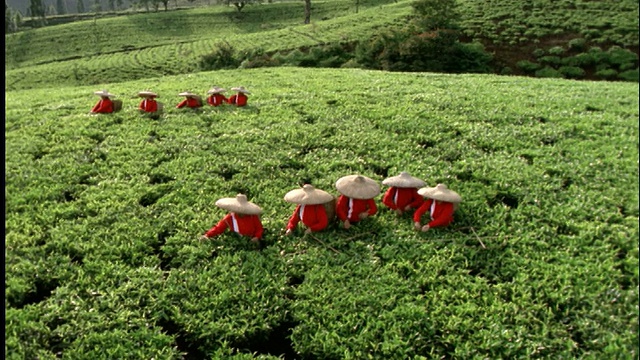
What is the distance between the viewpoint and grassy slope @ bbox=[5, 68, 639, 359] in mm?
4738

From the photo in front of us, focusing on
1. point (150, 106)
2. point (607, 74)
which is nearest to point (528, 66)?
point (607, 74)

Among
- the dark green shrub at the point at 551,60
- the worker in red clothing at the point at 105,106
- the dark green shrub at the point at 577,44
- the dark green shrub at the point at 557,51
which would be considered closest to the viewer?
the worker in red clothing at the point at 105,106

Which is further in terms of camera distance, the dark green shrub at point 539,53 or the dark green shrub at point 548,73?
the dark green shrub at point 539,53

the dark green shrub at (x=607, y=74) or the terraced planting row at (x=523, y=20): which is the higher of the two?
the terraced planting row at (x=523, y=20)

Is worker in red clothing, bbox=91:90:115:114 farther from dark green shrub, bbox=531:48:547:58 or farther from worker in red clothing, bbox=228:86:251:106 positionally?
dark green shrub, bbox=531:48:547:58

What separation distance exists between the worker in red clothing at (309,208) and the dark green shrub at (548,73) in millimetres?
20804

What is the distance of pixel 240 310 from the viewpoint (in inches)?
200

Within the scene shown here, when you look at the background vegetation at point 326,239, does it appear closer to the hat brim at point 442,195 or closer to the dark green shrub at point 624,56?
the dark green shrub at point 624,56

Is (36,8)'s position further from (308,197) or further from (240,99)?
(308,197)

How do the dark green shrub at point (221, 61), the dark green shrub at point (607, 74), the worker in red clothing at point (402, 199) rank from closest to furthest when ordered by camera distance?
the worker in red clothing at point (402, 199) < the dark green shrub at point (607, 74) < the dark green shrub at point (221, 61)

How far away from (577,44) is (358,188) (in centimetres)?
2245

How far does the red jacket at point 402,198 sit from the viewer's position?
681cm

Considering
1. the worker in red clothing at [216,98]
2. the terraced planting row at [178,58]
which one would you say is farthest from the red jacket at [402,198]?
the terraced planting row at [178,58]

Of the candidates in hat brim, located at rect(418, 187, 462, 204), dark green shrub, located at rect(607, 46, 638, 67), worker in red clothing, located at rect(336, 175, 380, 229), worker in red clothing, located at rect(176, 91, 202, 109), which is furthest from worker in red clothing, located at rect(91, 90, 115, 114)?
dark green shrub, located at rect(607, 46, 638, 67)
